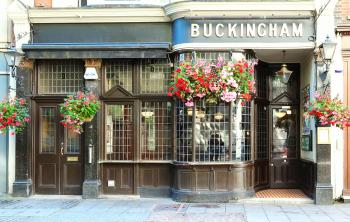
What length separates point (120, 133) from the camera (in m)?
13.5

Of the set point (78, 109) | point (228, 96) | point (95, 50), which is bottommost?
point (78, 109)

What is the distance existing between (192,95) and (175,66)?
1157 millimetres

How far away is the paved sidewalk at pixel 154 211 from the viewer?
10766mm

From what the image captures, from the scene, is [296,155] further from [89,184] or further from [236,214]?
[89,184]

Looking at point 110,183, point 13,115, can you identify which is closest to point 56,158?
point 110,183

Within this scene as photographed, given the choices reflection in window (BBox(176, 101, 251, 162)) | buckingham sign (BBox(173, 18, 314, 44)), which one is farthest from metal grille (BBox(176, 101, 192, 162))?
buckingham sign (BBox(173, 18, 314, 44))

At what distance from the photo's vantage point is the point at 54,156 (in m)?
13.7

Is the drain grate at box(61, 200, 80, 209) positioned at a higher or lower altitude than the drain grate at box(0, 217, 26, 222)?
higher

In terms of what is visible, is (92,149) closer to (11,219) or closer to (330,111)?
(11,219)

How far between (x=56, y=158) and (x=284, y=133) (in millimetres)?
6557

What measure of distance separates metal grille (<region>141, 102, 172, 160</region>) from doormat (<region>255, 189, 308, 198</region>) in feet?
8.93

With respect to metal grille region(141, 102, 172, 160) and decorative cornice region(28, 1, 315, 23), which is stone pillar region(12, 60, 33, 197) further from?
metal grille region(141, 102, 172, 160)

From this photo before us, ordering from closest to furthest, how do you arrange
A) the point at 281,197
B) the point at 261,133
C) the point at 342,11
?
the point at 342,11
the point at 281,197
the point at 261,133

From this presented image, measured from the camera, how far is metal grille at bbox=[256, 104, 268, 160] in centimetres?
1440
